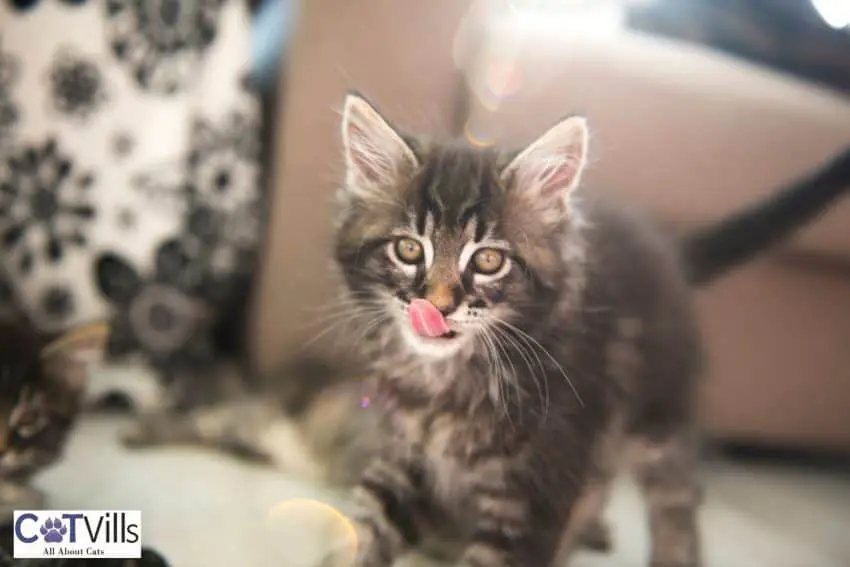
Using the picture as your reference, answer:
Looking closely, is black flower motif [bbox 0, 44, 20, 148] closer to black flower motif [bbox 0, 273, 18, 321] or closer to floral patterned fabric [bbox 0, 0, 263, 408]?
floral patterned fabric [bbox 0, 0, 263, 408]

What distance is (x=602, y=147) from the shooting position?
0.60 meters

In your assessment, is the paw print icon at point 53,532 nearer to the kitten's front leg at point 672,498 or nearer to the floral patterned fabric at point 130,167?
the floral patterned fabric at point 130,167

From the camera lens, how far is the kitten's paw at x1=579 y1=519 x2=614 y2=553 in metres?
0.70

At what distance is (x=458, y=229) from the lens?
1.85 feet

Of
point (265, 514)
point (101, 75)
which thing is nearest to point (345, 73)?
point (101, 75)

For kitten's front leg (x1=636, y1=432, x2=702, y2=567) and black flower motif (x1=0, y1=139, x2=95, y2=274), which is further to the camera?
black flower motif (x1=0, y1=139, x2=95, y2=274)

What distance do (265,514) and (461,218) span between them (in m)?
0.39

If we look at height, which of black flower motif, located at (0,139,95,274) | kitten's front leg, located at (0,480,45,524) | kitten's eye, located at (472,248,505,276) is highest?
black flower motif, located at (0,139,95,274)

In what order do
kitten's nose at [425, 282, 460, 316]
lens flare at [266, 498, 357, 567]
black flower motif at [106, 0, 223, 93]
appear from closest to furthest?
kitten's nose at [425, 282, 460, 316] < lens flare at [266, 498, 357, 567] < black flower motif at [106, 0, 223, 93]

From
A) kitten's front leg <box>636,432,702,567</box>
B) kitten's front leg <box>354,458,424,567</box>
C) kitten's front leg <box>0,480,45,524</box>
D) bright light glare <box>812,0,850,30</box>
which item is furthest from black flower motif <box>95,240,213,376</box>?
bright light glare <box>812,0,850,30</box>

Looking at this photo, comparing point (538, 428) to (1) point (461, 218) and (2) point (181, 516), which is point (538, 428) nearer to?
(1) point (461, 218)

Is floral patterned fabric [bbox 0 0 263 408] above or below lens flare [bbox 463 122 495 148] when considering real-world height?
above

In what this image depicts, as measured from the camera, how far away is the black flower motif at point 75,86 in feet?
2.71

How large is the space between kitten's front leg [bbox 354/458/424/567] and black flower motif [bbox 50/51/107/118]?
21.9 inches
